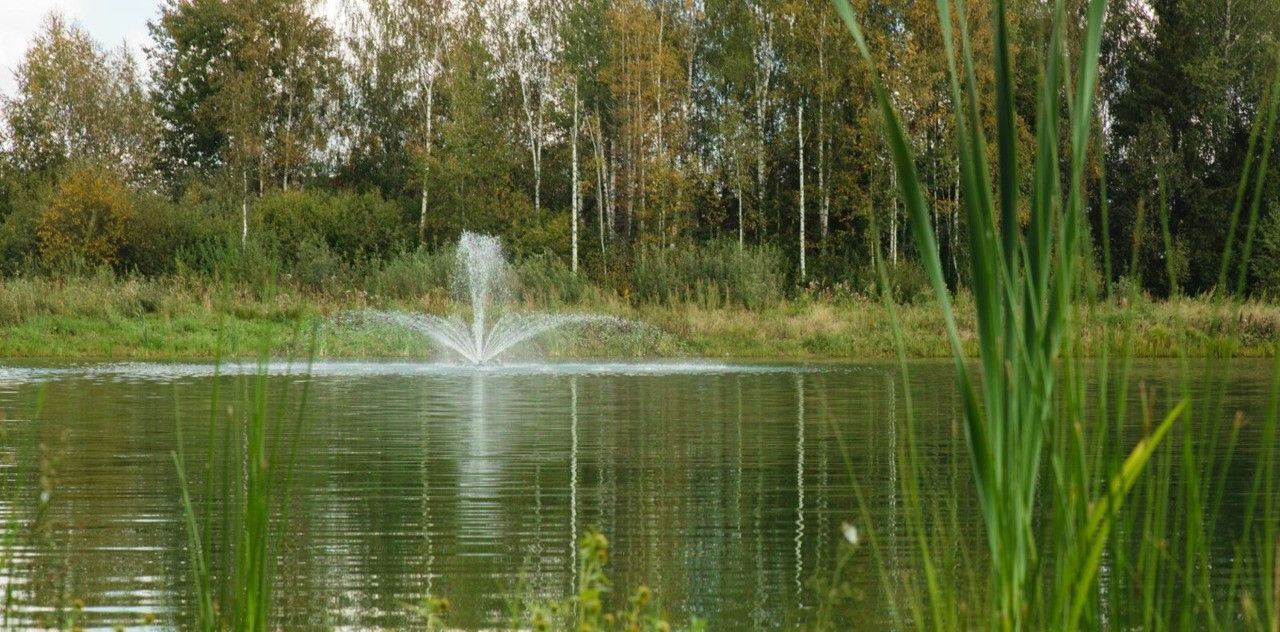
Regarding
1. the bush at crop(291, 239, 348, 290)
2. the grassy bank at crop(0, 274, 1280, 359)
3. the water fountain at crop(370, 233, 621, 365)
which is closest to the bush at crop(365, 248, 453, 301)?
the water fountain at crop(370, 233, 621, 365)

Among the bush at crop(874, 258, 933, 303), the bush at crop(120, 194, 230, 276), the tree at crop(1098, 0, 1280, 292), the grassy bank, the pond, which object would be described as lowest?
the pond

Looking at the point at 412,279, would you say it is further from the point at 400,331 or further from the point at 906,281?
the point at 906,281

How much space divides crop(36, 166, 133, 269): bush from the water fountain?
346 inches

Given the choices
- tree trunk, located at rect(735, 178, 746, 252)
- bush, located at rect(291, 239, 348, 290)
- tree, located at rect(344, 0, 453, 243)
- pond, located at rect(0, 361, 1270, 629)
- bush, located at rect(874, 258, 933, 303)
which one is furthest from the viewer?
tree, located at rect(344, 0, 453, 243)

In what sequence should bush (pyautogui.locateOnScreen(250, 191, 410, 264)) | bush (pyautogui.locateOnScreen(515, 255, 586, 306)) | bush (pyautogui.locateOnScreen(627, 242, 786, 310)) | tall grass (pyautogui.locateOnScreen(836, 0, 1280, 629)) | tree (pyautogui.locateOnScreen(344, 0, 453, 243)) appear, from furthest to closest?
1. tree (pyautogui.locateOnScreen(344, 0, 453, 243))
2. bush (pyautogui.locateOnScreen(250, 191, 410, 264))
3. bush (pyautogui.locateOnScreen(515, 255, 586, 306))
4. bush (pyautogui.locateOnScreen(627, 242, 786, 310))
5. tall grass (pyautogui.locateOnScreen(836, 0, 1280, 629))

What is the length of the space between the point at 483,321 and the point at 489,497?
20710mm

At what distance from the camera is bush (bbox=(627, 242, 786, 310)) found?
3095cm

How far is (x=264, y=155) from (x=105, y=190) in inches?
329

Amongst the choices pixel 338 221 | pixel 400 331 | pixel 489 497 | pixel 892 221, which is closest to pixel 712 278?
pixel 892 221

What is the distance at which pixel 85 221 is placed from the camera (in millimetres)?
35562

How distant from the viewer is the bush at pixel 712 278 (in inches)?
1219

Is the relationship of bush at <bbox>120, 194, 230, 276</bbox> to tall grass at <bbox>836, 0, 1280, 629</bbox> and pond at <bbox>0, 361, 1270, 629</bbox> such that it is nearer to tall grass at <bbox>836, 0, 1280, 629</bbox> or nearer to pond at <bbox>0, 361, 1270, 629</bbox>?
pond at <bbox>0, 361, 1270, 629</bbox>

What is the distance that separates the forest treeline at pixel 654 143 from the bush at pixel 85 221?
0.21 feet

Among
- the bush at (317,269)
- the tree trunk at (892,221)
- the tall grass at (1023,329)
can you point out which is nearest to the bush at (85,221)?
the bush at (317,269)
